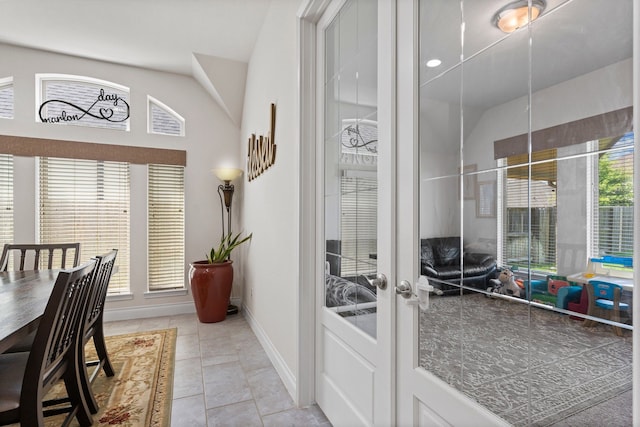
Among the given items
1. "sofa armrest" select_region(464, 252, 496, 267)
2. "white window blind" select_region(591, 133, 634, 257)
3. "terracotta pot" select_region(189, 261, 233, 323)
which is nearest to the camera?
"white window blind" select_region(591, 133, 634, 257)

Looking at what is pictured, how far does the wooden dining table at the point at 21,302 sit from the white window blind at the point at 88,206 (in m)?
1.27

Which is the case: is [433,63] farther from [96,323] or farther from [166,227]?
[166,227]

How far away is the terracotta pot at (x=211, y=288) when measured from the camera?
130 inches

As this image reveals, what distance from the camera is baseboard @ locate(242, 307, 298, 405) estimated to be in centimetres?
201

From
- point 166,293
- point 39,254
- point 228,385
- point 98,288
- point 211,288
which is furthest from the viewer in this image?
point 166,293

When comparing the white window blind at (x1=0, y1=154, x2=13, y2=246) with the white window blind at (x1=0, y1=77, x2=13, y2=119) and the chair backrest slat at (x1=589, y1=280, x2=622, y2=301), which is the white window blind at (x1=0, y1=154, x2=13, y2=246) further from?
the chair backrest slat at (x1=589, y1=280, x2=622, y2=301)

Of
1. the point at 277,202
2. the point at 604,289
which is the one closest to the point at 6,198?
the point at 277,202

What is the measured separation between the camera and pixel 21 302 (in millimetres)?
1569

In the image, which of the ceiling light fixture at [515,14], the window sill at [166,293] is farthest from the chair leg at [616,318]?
the window sill at [166,293]

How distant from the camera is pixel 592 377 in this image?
25.4 inches

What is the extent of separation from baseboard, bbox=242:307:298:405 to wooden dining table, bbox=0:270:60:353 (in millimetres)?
1374

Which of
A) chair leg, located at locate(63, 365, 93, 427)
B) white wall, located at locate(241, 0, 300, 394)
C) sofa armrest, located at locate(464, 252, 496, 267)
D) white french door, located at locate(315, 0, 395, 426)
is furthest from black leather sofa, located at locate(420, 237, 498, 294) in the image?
chair leg, located at locate(63, 365, 93, 427)

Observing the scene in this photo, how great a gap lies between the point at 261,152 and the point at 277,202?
694 mm

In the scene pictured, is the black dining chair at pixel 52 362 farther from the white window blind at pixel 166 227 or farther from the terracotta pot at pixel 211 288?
the white window blind at pixel 166 227
